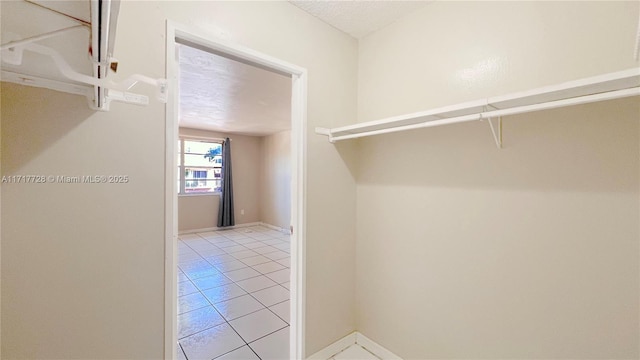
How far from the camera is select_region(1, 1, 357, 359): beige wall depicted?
896 millimetres

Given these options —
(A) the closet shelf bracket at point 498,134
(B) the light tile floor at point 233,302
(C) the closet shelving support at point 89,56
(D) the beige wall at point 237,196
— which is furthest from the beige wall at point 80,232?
(D) the beige wall at point 237,196

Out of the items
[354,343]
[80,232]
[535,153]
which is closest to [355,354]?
[354,343]

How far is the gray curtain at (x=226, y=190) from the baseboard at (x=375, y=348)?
505cm

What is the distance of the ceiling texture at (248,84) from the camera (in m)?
1.68

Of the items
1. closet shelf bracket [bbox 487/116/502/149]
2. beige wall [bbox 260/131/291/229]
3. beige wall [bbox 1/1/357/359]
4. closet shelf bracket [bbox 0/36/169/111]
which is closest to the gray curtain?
beige wall [bbox 260/131/291/229]

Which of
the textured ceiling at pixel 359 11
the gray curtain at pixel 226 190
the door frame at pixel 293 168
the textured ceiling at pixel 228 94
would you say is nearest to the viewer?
the door frame at pixel 293 168

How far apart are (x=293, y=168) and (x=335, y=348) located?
1.38 metres

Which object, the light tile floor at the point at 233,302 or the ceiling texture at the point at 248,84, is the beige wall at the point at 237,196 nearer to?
the ceiling texture at the point at 248,84

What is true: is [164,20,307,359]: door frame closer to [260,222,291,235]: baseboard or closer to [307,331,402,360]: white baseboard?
[307,331,402,360]: white baseboard

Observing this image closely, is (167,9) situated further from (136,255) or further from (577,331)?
(577,331)

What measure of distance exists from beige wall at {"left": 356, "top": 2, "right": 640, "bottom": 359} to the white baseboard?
0.19ft

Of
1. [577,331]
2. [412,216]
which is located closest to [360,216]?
[412,216]

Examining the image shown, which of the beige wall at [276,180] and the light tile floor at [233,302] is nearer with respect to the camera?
the light tile floor at [233,302]

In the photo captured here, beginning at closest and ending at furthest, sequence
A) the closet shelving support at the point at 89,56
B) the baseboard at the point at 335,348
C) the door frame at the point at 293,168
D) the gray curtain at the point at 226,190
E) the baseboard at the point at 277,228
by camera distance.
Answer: the closet shelving support at the point at 89,56, the door frame at the point at 293,168, the baseboard at the point at 335,348, the baseboard at the point at 277,228, the gray curtain at the point at 226,190
